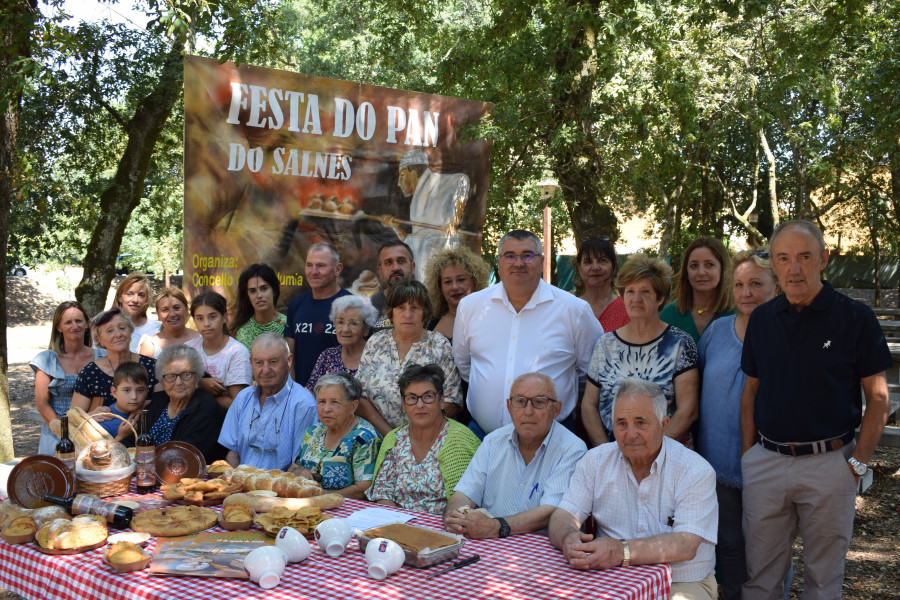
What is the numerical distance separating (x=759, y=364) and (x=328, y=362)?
237cm

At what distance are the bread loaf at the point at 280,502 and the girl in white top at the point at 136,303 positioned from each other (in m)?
2.55

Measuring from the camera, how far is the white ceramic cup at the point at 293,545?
2.65 meters

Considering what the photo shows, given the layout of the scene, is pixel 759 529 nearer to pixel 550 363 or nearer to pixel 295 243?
pixel 550 363

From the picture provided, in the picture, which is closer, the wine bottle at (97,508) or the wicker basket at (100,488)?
the wine bottle at (97,508)

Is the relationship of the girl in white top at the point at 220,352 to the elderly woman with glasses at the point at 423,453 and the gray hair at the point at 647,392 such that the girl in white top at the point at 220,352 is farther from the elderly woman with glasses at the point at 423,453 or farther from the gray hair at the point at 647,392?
the gray hair at the point at 647,392

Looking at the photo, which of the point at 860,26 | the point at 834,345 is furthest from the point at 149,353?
the point at 860,26

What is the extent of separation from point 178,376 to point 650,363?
2.53 meters

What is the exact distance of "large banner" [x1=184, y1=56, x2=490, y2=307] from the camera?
20.0 feet

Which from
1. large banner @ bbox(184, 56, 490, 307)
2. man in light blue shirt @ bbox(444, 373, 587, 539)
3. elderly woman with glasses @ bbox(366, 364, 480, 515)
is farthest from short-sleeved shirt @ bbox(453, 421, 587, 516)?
large banner @ bbox(184, 56, 490, 307)

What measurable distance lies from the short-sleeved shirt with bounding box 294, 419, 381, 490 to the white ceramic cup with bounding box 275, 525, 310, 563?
3.42ft

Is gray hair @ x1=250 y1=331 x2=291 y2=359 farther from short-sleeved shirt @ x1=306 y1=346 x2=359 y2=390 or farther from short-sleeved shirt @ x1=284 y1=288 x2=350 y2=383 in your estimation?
short-sleeved shirt @ x1=284 y1=288 x2=350 y2=383

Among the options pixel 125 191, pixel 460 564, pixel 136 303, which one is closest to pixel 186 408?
pixel 136 303

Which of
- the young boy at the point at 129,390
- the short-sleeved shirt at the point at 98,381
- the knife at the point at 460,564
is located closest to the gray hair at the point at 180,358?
the young boy at the point at 129,390

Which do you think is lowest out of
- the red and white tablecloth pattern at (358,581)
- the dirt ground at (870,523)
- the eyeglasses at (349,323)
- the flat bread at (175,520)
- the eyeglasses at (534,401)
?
the dirt ground at (870,523)
